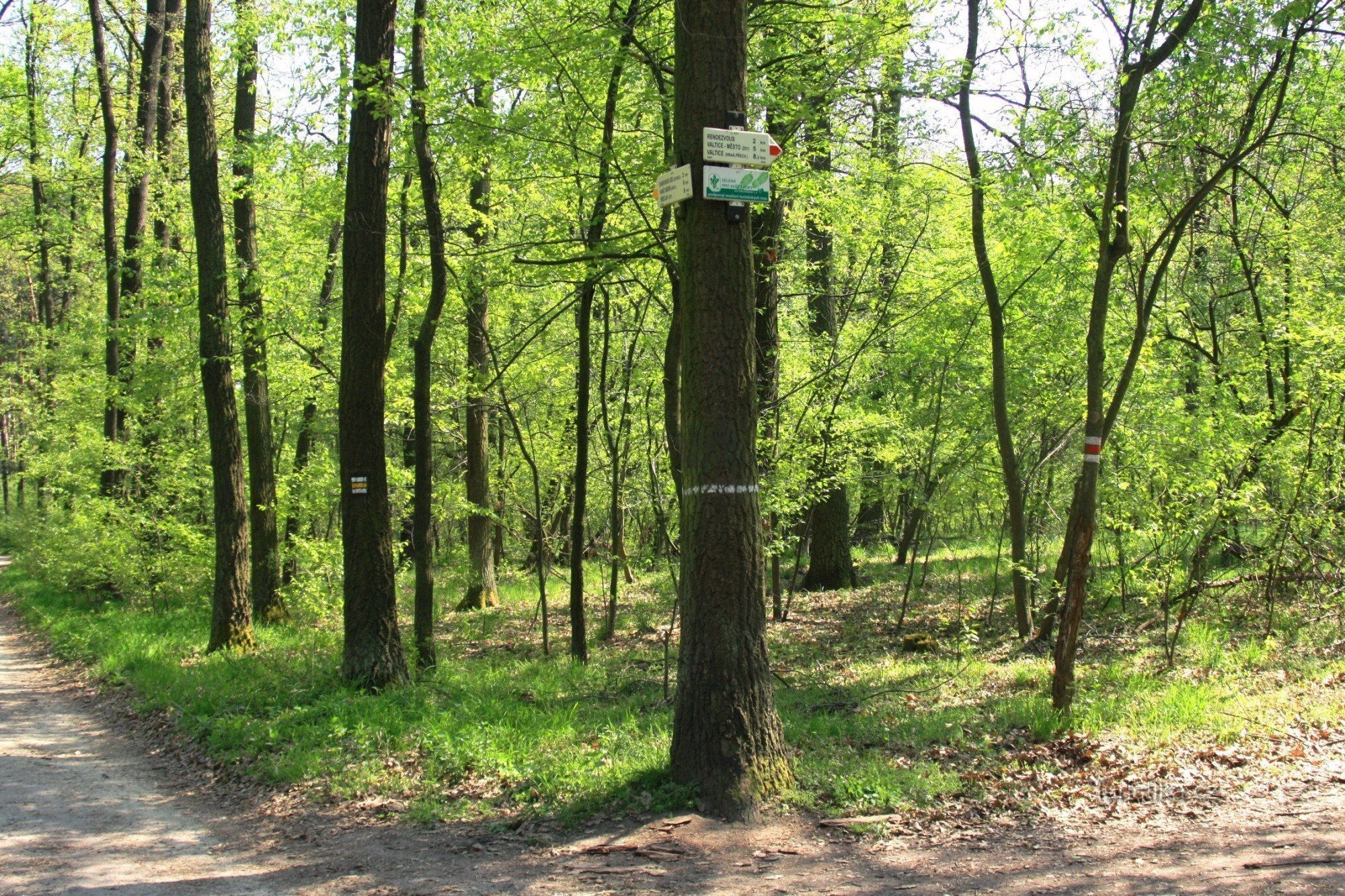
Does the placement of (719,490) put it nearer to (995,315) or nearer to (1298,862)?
(1298,862)

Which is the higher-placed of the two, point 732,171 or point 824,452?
point 732,171

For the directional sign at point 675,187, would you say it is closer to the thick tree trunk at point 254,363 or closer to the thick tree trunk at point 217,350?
the thick tree trunk at point 254,363

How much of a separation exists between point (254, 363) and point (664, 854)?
9738 mm

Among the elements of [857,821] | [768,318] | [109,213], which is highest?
[109,213]

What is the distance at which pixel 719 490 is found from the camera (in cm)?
543

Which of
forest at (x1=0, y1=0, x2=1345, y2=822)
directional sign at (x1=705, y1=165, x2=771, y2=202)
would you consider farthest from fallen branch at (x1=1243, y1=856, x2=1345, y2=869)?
directional sign at (x1=705, y1=165, x2=771, y2=202)

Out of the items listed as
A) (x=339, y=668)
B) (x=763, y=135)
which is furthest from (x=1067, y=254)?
(x=339, y=668)

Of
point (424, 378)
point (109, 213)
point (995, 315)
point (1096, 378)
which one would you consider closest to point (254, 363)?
point (424, 378)

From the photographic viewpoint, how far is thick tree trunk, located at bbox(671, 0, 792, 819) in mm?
5371

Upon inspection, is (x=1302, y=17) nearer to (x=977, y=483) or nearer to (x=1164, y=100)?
(x=1164, y=100)

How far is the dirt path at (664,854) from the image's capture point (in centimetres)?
440

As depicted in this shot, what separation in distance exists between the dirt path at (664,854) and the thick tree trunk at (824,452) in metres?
6.40

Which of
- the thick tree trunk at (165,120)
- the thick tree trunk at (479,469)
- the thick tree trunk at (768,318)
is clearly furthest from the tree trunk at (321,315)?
the thick tree trunk at (768,318)

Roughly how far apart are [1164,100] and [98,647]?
1400 cm
